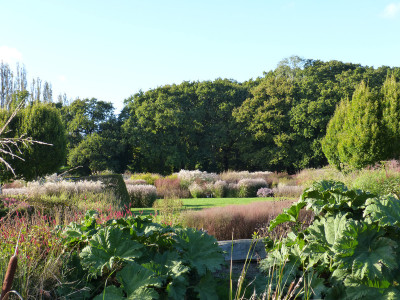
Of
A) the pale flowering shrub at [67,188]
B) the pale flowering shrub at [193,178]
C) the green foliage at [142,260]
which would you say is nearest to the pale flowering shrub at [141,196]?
the pale flowering shrub at [67,188]

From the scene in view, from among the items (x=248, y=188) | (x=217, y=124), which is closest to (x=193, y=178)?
(x=248, y=188)

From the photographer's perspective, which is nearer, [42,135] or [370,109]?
[42,135]

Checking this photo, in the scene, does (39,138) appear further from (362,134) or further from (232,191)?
(362,134)

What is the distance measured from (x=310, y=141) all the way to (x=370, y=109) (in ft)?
34.7

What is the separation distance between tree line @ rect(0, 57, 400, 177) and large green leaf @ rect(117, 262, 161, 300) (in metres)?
23.6

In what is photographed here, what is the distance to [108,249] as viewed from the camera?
2.77 m

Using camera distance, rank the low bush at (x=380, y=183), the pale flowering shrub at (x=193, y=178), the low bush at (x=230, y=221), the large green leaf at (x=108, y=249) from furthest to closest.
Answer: the pale flowering shrub at (x=193, y=178) < the low bush at (x=380, y=183) < the low bush at (x=230, y=221) < the large green leaf at (x=108, y=249)

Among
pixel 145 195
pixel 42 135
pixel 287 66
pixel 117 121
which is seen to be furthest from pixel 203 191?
pixel 287 66

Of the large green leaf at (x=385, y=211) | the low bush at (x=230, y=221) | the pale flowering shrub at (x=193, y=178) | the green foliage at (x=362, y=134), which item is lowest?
A: the pale flowering shrub at (x=193, y=178)

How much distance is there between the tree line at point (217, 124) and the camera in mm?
26094

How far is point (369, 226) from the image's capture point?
277cm

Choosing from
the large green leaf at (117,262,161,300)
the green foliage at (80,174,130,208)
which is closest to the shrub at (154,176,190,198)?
the green foliage at (80,174,130,208)

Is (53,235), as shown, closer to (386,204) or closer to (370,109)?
(386,204)

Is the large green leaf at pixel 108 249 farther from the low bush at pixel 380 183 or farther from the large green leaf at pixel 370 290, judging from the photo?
the low bush at pixel 380 183
